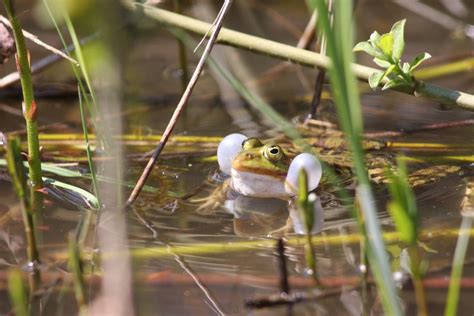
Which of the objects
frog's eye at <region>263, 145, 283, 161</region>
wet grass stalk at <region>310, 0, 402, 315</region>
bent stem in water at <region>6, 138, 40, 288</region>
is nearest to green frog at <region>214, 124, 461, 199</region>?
frog's eye at <region>263, 145, 283, 161</region>

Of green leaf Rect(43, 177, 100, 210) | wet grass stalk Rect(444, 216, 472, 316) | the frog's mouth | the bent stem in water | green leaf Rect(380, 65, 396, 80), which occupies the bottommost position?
wet grass stalk Rect(444, 216, 472, 316)

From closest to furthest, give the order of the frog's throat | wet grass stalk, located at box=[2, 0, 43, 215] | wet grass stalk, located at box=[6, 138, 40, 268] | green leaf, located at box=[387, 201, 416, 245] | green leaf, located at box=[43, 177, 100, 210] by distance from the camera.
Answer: green leaf, located at box=[387, 201, 416, 245] < wet grass stalk, located at box=[6, 138, 40, 268] < wet grass stalk, located at box=[2, 0, 43, 215] < green leaf, located at box=[43, 177, 100, 210] < the frog's throat

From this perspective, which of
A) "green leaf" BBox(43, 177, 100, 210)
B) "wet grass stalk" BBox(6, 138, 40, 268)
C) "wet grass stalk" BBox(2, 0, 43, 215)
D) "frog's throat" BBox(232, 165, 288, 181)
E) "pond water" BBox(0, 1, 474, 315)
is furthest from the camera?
"frog's throat" BBox(232, 165, 288, 181)

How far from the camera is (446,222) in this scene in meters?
2.08

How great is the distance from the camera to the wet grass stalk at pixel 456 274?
1343 mm

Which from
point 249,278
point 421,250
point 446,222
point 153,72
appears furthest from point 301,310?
point 153,72

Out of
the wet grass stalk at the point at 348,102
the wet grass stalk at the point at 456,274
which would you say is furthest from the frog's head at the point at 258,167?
the wet grass stalk at the point at 348,102

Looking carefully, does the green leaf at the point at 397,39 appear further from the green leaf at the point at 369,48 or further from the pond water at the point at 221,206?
the pond water at the point at 221,206

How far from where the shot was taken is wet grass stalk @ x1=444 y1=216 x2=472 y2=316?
4.41ft

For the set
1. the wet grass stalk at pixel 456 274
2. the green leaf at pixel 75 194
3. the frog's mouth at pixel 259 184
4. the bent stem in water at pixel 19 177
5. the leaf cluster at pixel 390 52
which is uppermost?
the leaf cluster at pixel 390 52

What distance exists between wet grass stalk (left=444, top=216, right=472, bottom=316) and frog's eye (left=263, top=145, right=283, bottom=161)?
21.9 inches

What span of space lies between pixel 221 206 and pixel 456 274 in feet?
3.41

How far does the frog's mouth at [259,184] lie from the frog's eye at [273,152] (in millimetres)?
52

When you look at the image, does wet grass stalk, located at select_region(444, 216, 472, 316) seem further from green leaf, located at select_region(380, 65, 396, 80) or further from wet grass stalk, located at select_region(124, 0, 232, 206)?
wet grass stalk, located at select_region(124, 0, 232, 206)
